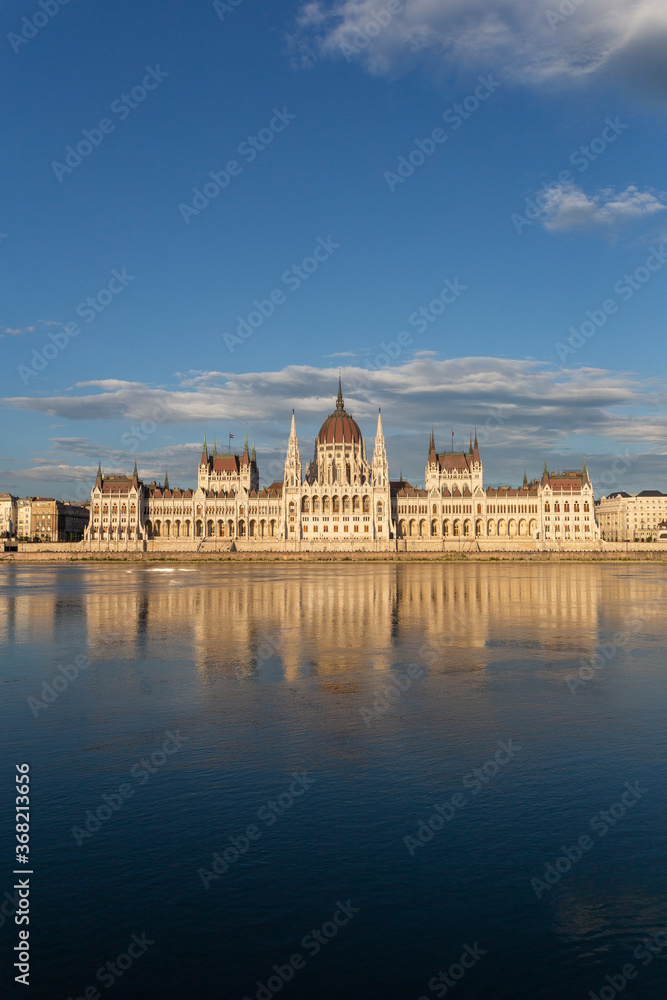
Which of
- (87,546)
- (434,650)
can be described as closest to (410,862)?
(434,650)

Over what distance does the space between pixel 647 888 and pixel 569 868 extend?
0.97m

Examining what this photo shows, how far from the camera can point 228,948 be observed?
8.42 metres

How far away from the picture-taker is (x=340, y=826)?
11453mm

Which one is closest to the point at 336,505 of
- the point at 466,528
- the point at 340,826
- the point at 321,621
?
the point at 466,528

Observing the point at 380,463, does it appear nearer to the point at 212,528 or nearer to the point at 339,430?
the point at 339,430

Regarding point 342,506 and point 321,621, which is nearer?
point 321,621

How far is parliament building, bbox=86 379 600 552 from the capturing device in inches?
5723

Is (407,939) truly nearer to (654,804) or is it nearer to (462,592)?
(654,804)

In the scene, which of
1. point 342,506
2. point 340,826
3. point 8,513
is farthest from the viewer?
point 8,513

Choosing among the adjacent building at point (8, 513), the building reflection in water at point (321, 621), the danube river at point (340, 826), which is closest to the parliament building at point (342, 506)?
the adjacent building at point (8, 513)

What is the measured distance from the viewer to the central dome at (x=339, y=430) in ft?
511

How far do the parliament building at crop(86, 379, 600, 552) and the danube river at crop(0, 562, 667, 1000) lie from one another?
118 m

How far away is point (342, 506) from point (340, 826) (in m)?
135

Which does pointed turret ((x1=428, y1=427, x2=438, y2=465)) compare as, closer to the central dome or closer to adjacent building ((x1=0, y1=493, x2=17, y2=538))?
the central dome
